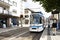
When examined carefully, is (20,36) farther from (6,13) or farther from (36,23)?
(6,13)

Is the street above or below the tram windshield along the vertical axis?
below

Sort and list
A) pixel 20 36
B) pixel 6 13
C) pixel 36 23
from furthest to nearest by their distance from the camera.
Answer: pixel 6 13
pixel 36 23
pixel 20 36

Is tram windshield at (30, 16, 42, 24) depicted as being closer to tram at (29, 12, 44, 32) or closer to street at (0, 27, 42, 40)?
tram at (29, 12, 44, 32)

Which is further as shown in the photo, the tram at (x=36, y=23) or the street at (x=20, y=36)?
the tram at (x=36, y=23)

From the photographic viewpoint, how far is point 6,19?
2402 inches

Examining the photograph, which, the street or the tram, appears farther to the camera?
the tram

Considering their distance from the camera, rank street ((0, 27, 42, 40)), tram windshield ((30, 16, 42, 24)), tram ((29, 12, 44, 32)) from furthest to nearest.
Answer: tram windshield ((30, 16, 42, 24)), tram ((29, 12, 44, 32)), street ((0, 27, 42, 40))

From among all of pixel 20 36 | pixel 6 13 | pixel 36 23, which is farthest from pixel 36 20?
pixel 6 13

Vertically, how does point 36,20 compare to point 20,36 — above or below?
above

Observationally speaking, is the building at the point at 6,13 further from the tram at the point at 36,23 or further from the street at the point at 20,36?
the street at the point at 20,36

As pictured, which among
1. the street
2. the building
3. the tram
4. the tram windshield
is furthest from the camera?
the building

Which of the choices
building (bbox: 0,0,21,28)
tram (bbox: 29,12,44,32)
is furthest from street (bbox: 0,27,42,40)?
building (bbox: 0,0,21,28)

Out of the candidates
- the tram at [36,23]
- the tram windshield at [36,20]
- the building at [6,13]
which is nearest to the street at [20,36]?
the tram at [36,23]

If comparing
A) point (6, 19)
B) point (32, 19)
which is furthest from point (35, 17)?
point (6, 19)
